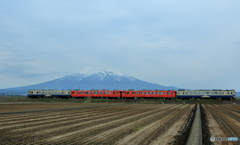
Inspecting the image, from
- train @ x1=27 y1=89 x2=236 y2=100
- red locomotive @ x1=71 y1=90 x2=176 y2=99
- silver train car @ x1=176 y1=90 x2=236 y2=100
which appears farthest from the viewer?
red locomotive @ x1=71 y1=90 x2=176 y2=99

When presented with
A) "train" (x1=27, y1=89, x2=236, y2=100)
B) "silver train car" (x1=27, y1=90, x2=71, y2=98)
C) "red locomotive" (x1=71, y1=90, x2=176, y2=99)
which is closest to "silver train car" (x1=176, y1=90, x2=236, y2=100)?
"train" (x1=27, y1=89, x2=236, y2=100)

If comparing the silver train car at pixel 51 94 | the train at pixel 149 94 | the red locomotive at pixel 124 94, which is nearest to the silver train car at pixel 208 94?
the train at pixel 149 94

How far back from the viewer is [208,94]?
72.4 meters

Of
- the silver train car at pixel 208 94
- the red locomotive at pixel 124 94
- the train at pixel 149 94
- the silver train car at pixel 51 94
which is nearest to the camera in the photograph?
the silver train car at pixel 208 94

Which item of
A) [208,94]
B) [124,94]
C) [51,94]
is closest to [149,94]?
[124,94]

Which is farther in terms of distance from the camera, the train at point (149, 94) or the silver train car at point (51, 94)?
the silver train car at point (51, 94)

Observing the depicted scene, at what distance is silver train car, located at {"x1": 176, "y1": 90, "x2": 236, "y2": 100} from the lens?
70.3m

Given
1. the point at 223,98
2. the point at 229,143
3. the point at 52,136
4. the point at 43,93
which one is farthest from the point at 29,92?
the point at 229,143

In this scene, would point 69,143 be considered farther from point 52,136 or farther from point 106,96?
point 106,96

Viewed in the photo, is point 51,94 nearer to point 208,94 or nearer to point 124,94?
point 124,94

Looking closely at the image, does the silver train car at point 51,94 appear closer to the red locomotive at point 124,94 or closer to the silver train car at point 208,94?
the red locomotive at point 124,94

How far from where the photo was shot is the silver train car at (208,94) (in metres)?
70.3

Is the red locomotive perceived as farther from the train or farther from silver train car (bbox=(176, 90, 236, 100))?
silver train car (bbox=(176, 90, 236, 100))

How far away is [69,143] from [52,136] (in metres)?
2.26
